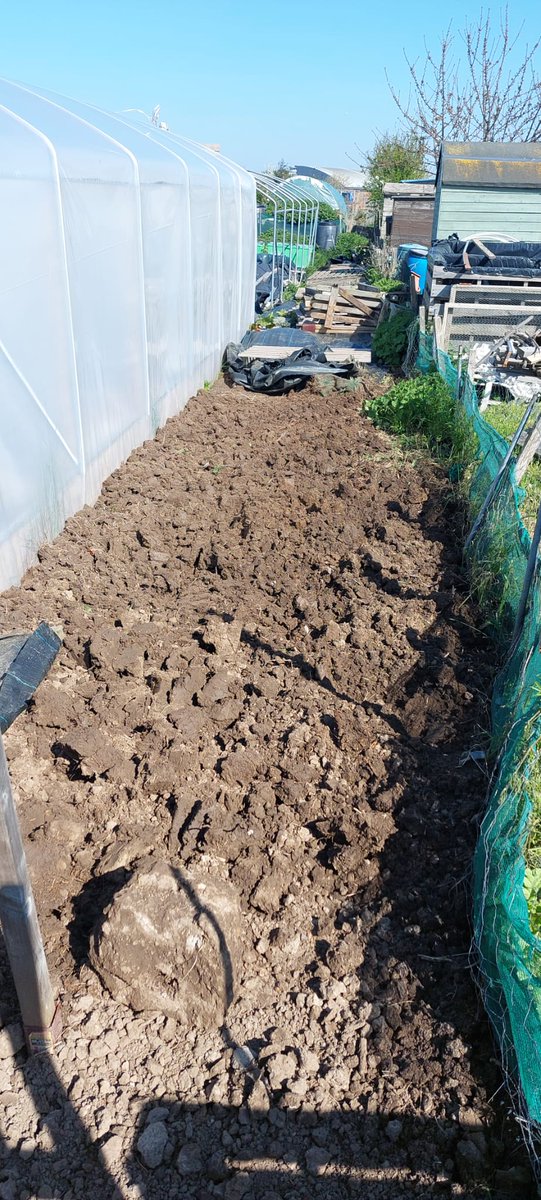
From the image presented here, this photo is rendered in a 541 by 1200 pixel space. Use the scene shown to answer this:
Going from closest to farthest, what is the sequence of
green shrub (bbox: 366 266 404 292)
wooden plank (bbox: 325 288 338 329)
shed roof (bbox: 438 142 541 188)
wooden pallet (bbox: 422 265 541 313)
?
wooden pallet (bbox: 422 265 541 313) → shed roof (bbox: 438 142 541 188) → wooden plank (bbox: 325 288 338 329) → green shrub (bbox: 366 266 404 292)

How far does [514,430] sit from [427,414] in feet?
3.22

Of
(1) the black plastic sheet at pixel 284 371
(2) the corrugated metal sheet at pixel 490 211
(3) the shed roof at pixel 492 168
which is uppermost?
(3) the shed roof at pixel 492 168

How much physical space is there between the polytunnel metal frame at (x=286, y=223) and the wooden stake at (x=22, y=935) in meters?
16.9

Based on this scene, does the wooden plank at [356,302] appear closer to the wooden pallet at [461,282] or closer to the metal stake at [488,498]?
the wooden pallet at [461,282]

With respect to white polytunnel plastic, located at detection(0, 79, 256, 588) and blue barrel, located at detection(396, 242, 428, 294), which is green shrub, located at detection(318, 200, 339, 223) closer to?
blue barrel, located at detection(396, 242, 428, 294)

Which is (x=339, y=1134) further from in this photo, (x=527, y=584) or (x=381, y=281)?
(x=381, y=281)

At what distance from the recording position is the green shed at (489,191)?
14.5m

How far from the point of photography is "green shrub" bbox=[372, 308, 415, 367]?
43.0 feet

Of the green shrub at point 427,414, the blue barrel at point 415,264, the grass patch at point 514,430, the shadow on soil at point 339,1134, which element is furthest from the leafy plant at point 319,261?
the shadow on soil at point 339,1134

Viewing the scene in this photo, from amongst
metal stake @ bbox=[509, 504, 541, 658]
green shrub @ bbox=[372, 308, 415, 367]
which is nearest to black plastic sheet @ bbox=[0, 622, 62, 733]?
metal stake @ bbox=[509, 504, 541, 658]

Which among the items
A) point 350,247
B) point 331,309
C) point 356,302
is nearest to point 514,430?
point 331,309

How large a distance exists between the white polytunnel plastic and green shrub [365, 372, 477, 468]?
8.39ft

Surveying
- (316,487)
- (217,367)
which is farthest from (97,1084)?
(217,367)

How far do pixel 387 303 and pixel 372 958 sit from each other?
14.2 m
